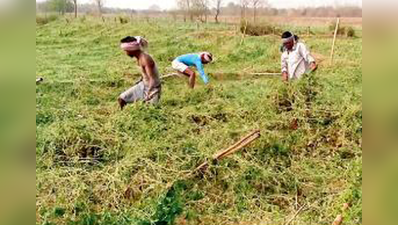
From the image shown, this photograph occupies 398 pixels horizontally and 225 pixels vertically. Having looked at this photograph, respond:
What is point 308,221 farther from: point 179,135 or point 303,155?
point 179,135

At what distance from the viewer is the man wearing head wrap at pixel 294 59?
5.81 m

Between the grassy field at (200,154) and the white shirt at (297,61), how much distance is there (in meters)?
0.31

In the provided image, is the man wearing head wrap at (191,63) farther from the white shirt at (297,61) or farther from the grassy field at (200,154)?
the white shirt at (297,61)

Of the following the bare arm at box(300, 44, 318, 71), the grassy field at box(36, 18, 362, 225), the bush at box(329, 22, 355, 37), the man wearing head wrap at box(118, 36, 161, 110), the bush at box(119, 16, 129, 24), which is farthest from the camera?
the bush at box(119, 16, 129, 24)

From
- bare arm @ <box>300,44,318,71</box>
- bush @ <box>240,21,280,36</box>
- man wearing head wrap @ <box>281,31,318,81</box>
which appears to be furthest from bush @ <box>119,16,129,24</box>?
bare arm @ <box>300,44,318,71</box>

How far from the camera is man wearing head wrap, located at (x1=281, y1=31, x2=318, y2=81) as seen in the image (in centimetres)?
581

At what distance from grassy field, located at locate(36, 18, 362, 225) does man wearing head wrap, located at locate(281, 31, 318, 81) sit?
0.32m

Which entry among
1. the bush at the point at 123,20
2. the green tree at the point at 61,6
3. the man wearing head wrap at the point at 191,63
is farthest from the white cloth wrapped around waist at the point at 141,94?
the bush at the point at 123,20

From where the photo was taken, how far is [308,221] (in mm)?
3262

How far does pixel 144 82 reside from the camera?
5387 millimetres

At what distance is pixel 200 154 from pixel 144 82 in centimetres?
168

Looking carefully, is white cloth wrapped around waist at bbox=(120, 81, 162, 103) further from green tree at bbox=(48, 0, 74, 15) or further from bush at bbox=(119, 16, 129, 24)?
bush at bbox=(119, 16, 129, 24)

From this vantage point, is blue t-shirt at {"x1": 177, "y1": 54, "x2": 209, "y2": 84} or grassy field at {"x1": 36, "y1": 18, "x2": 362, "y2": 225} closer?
grassy field at {"x1": 36, "y1": 18, "x2": 362, "y2": 225}
